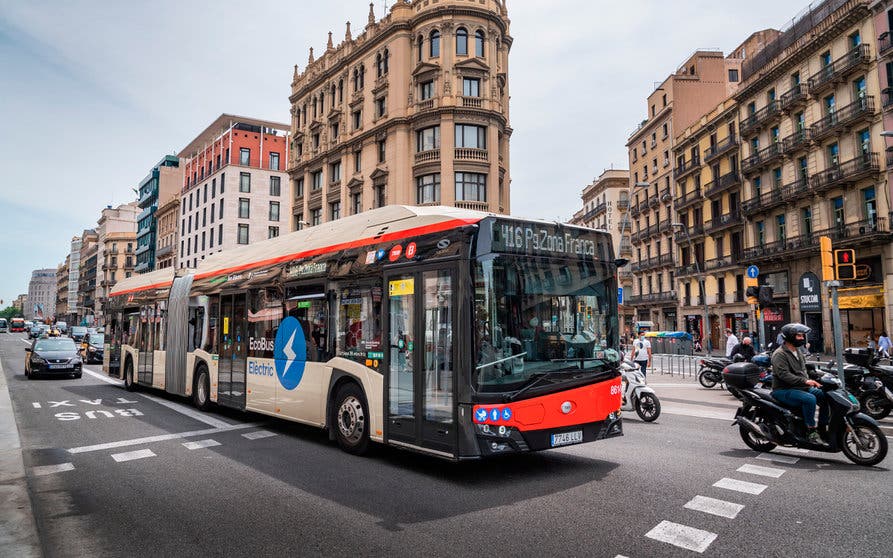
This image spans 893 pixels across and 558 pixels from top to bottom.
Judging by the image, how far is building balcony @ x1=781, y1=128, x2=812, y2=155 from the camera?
35.2 m

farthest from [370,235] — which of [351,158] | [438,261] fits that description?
[351,158]

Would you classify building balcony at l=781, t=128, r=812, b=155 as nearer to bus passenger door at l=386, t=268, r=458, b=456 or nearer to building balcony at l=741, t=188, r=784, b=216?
building balcony at l=741, t=188, r=784, b=216

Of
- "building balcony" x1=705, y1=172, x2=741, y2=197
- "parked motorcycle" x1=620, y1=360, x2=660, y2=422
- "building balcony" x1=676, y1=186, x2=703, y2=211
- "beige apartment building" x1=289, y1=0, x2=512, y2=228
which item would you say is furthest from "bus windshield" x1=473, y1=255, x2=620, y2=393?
"building balcony" x1=676, y1=186, x2=703, y2=211

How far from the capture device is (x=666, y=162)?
5484cm

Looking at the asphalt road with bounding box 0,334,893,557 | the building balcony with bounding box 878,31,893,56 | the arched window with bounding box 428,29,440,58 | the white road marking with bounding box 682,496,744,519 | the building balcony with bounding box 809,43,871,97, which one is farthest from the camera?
the arched window with bounding box 428,29,440,58

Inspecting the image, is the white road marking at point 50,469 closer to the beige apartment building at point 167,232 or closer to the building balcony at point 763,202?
the building balcony at point 763,202

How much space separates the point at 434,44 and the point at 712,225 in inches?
1035

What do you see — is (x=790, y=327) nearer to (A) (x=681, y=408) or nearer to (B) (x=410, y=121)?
(A) (x=681, y=408)

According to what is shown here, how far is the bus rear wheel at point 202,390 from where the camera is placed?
12.1m

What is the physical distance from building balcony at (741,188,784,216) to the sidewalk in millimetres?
40909

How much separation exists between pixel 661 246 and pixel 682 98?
45.2ft

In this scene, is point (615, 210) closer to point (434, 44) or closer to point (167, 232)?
point (434, 44)

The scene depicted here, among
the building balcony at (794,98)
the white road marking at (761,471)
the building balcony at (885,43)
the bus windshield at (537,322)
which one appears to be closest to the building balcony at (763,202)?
the building balcony at (794,98)

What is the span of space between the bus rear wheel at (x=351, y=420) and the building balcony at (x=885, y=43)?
112ft
